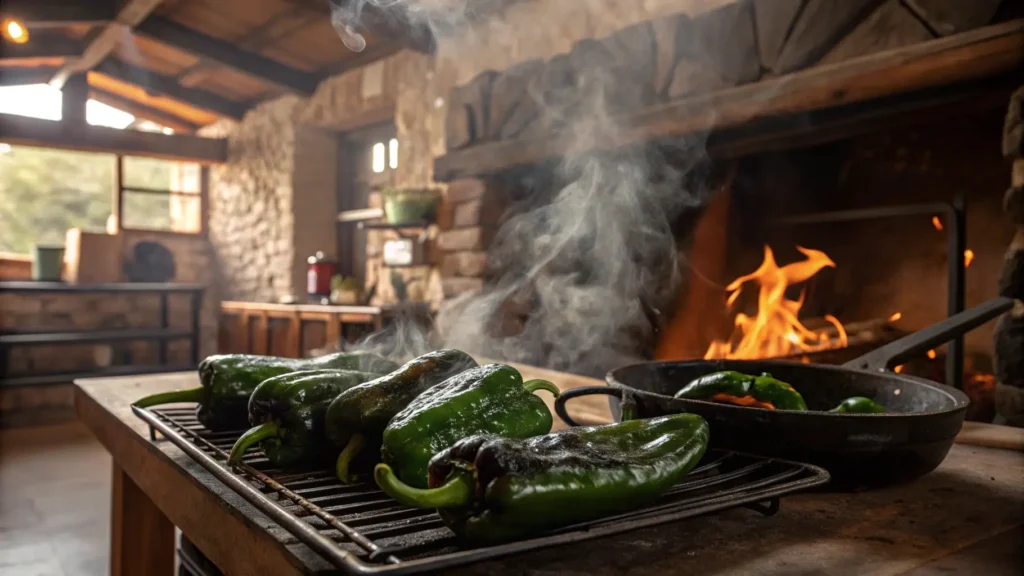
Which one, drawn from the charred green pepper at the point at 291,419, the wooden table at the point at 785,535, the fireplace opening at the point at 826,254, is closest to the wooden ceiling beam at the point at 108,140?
the fireplace opening at the point at 826,254

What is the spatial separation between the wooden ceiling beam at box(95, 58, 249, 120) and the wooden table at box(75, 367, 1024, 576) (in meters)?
7.38

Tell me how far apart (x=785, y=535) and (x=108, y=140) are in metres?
7.96

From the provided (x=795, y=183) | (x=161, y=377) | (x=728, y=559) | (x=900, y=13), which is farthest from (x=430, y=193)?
(x=728, y=559)

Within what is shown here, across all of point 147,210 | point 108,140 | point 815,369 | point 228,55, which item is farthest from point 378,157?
point 147,210

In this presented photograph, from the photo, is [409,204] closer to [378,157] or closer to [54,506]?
[378,157]

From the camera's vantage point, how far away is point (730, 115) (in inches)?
94.6

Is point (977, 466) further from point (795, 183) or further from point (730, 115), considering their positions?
point (795, 183)

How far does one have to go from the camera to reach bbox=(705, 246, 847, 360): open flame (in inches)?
Result: 107

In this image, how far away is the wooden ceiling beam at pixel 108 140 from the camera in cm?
665

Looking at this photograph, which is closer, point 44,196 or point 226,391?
point 226,391

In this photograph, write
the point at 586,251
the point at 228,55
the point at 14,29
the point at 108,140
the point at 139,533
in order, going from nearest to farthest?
the point at 139,533 < the point at 586,251 < the point at 14,29 < the point at 228,55 < the point at 108,140

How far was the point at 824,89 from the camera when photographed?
83.9 inches

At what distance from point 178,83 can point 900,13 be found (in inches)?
288

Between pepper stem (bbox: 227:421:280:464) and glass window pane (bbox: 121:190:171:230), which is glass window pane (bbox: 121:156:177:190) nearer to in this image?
glass window pane (bbox: 121:190:171:230)
